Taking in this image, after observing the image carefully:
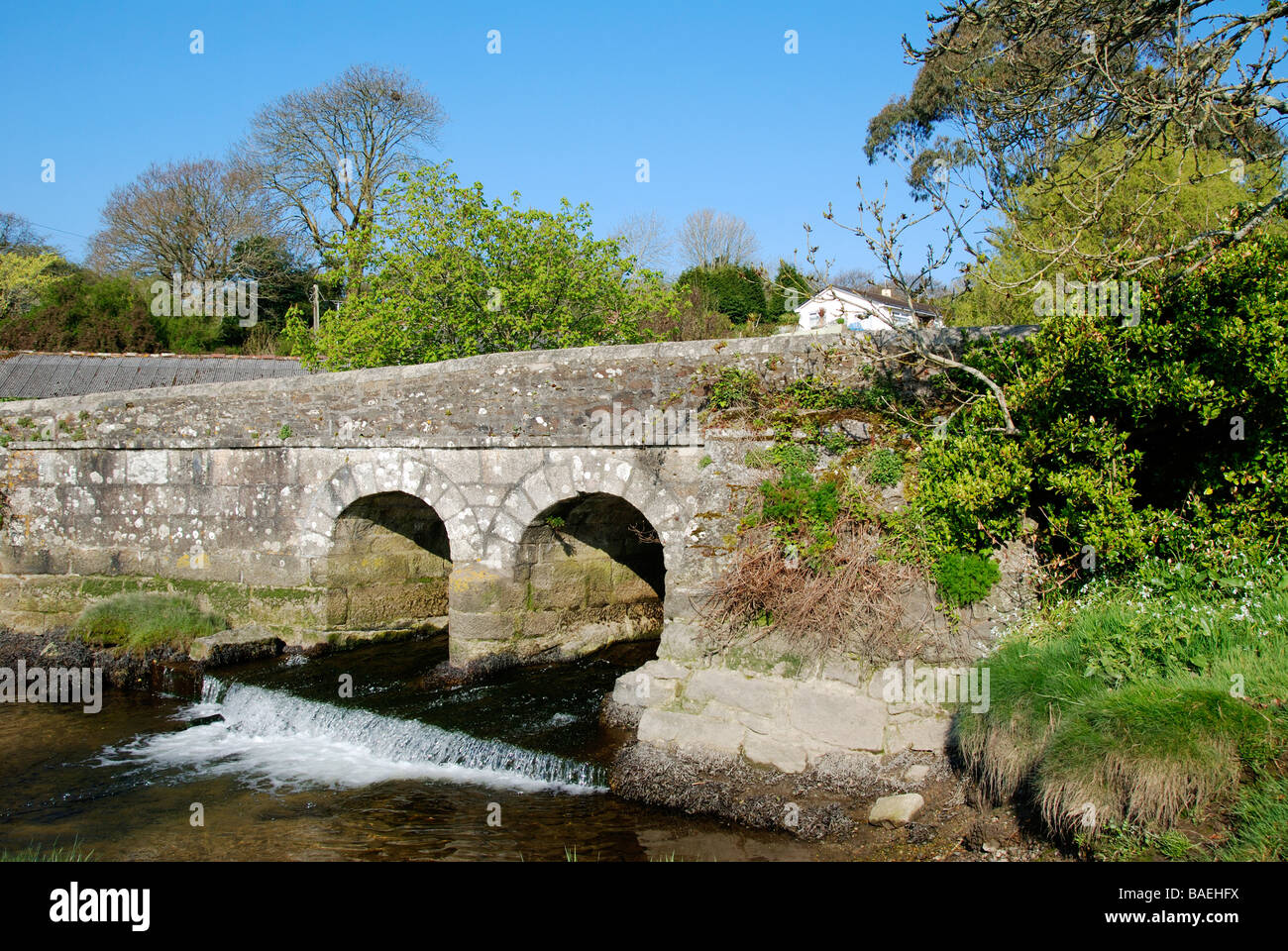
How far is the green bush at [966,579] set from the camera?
20.0ft

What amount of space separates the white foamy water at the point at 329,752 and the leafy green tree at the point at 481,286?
251 inches

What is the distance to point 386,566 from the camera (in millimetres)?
10688

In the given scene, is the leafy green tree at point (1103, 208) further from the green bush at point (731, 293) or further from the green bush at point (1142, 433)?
the green bush at point (731, 293)

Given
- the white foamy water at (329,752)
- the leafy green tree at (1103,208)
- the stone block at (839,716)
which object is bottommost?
the white foamy water at (329,752)

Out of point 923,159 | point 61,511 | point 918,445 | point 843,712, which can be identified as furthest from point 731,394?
point 923,159

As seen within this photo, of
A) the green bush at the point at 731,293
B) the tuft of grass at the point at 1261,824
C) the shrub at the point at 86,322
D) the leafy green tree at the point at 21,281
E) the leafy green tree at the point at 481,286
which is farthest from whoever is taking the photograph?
the leafy green tree at the point at 21,281

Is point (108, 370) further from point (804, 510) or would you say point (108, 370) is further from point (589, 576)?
point (804, 510)

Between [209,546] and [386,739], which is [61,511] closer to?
[209,546]

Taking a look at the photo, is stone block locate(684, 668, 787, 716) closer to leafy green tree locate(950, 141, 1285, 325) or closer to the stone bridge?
the stone bridge

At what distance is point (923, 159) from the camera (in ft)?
76.5

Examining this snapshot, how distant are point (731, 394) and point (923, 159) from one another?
1884 centimetres

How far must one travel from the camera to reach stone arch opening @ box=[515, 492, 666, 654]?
29.8ft

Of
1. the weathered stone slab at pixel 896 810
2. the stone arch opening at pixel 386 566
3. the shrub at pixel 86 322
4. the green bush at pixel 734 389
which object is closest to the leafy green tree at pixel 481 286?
the stone arch opening at pixel 386 566

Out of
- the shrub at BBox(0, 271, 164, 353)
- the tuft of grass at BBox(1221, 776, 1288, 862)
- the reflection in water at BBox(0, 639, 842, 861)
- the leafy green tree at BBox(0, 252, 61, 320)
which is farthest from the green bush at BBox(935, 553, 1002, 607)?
the leafy green tree at BBox(0, 252, 61, 320)
